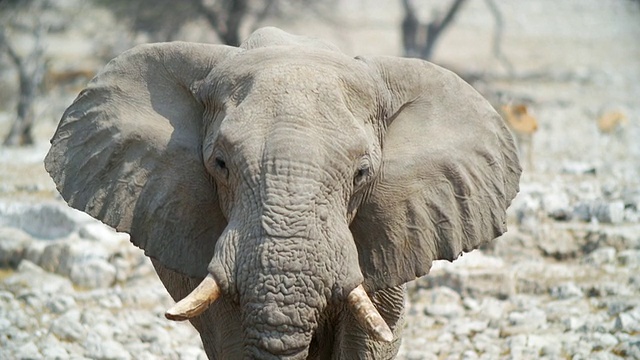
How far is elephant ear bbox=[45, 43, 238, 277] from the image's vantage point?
408cm

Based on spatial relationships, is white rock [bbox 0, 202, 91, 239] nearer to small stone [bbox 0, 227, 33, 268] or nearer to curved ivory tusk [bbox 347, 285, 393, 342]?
small stone [bbox 0, 227, 33, 268]

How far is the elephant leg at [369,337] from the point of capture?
4.10m

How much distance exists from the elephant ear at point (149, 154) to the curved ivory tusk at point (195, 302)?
0.63m

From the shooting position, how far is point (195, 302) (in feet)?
11.0

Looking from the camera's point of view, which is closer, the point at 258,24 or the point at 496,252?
the point at 496,252

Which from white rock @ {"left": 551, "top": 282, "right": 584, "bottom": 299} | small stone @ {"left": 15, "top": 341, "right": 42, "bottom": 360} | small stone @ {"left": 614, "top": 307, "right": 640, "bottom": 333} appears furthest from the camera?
white rock @ {"left": 551, "top": 282, "right": 584, "bottom": 299}

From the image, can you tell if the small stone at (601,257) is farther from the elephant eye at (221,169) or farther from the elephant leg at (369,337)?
the elephant eye at (221,169)

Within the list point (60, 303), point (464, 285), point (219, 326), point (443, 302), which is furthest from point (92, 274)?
point (219, 326)

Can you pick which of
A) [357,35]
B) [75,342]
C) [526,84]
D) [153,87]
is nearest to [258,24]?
[526,84]

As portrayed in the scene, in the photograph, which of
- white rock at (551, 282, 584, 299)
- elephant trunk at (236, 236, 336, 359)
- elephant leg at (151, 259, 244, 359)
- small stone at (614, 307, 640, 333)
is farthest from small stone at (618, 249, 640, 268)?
elephant trunk at (236, 236, 336, 359)

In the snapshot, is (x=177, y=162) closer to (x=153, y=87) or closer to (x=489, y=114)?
(x=153, y=87)

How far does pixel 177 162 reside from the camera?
13.5 feet

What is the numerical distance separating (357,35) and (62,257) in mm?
25518

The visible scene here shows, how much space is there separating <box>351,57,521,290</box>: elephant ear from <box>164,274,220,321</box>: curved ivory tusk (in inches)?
31.3
